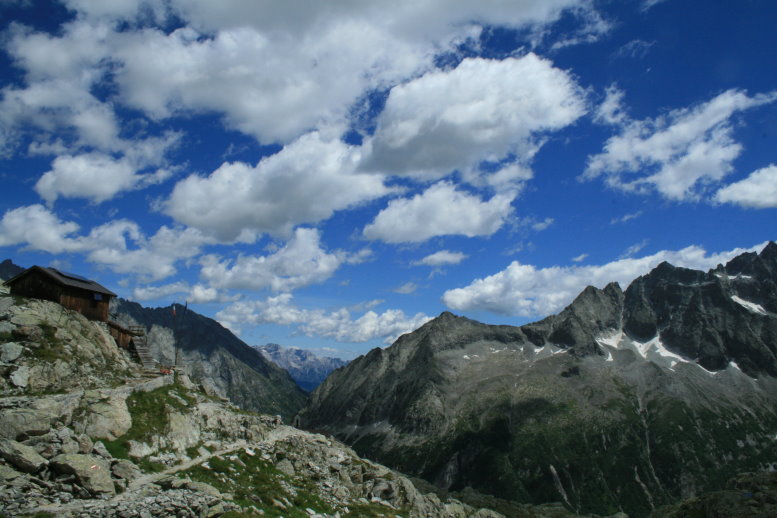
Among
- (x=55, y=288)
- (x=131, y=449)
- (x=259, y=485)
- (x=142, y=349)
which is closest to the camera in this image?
(x=131, y=449)

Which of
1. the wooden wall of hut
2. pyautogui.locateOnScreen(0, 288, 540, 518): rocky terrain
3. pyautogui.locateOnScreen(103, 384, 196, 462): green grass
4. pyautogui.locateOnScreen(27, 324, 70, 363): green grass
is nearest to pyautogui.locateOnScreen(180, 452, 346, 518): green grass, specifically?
pyautogui.locateOnScreen(0, 288, 540, 518): rocky terrain

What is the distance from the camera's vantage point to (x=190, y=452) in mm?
48344

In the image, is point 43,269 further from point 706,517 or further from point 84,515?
point 706,517

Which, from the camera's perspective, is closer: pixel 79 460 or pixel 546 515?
pixel 79 460

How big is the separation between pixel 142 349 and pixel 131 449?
3650 cm

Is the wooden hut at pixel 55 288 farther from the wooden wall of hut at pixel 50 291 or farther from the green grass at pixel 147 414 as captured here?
the green grass at pixel 147 414

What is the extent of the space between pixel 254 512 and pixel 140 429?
1466cm

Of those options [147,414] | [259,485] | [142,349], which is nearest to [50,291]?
[142,349]

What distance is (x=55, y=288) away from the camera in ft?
211

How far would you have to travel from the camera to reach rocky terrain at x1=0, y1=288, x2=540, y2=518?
105ft

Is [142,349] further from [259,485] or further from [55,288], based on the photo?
[259,485]

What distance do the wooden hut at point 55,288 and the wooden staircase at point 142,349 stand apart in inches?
298

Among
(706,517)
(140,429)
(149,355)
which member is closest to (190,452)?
(140,429)

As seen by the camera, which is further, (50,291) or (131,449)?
(50,291)
